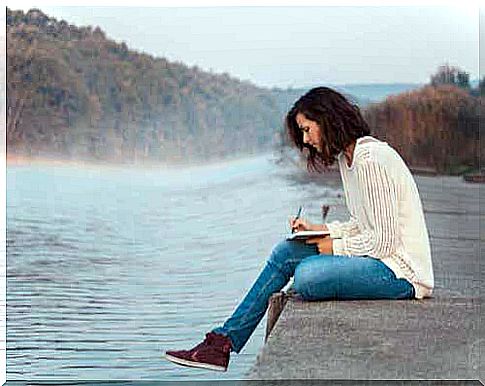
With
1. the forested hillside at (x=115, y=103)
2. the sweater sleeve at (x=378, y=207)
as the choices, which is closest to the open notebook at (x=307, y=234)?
the sweater sleeve at (x=378, y=207)

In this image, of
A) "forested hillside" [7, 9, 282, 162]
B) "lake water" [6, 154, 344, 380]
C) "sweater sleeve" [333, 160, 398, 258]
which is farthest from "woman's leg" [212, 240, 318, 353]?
"forested hillside" [7, 9, 282, 162]

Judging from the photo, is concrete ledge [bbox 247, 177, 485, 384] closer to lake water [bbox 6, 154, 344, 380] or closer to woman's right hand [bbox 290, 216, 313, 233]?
woman's right hand [bbox 290, 216, 313, 233]

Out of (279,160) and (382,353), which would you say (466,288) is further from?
(279,160)

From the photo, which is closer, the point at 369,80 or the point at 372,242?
the point at 372,242

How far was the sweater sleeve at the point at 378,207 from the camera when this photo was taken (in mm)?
3480

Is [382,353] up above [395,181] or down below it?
below

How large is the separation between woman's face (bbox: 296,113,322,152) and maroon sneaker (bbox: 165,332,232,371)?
596 mm

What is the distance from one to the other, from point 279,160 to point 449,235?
774 millimetres

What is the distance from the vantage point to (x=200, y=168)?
17.8ft

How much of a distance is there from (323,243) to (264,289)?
0.21 metres

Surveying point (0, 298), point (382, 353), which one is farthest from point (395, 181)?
point (0, 298)

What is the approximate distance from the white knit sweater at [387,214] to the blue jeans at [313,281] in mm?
38

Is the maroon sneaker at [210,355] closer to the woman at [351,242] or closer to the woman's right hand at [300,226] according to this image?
the woman at [351,242]

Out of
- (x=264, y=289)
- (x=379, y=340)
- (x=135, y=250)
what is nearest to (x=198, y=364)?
(x=264, y=289)
